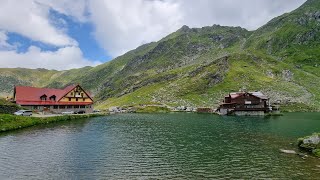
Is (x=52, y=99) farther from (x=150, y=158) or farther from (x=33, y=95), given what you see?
(x=150, y=158)

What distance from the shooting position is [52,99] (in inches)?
5266

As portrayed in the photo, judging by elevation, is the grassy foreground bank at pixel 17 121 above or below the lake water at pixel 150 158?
above

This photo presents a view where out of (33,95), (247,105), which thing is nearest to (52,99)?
(33,95)

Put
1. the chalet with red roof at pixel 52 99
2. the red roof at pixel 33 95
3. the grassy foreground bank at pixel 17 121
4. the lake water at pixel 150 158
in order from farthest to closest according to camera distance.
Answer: the chalet with red roof at pixel 52 99
the red roof at pixel 33 95
the grassy foreground bank at pixel 17 121
the lake water at pixel 150 158

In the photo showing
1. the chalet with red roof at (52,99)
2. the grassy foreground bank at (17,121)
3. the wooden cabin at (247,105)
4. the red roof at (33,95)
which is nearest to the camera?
the grassy foreground bank at (17,121)

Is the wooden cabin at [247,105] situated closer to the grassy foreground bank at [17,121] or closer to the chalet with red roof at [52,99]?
the chalet with red roof at [52,99]

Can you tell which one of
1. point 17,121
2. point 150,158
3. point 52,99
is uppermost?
point 52,99

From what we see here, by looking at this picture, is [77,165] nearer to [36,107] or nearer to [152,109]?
[36,107]

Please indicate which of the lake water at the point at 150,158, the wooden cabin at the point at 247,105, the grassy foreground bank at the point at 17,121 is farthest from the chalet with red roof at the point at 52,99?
the wooden cabin at the point at 247,105

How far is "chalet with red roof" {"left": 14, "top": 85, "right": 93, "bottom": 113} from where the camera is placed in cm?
12450

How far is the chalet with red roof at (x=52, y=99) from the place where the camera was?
124500 millimetres

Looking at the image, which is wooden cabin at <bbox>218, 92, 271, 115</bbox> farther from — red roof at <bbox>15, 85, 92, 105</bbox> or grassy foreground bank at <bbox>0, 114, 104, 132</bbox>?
grassy foreground bank at <bbox>0, 114, 104, 132</bbox>

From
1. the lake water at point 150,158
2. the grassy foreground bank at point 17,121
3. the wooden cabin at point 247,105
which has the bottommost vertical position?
the lake water at point 150,158

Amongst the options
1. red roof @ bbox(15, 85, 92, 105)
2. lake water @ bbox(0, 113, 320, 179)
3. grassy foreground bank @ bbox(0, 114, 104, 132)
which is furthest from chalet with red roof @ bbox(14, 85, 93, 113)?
→ lake water @ bbox(0, 113, 320, 179)
